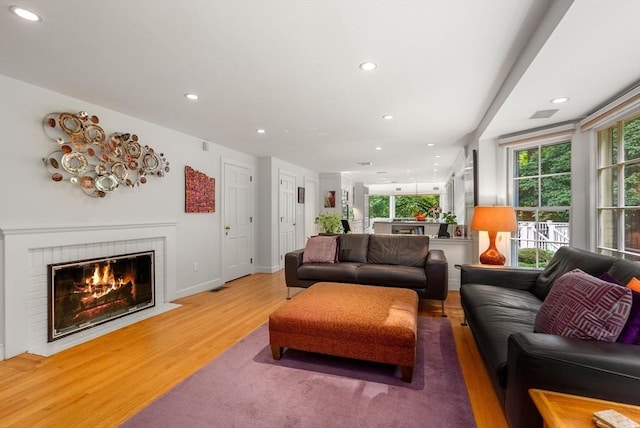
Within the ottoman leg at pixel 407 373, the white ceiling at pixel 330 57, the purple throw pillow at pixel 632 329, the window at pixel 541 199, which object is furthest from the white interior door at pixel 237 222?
the purple throw pillow at pixel 632 329

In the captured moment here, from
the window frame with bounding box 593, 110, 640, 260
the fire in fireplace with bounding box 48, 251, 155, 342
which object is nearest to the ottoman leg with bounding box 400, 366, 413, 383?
the window frame with bounding box 593, 110, 640, 260

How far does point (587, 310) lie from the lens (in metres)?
1.50

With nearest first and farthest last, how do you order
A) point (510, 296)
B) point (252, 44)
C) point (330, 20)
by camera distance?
point (330, 20)
point (252, 44)
point (510, 296)

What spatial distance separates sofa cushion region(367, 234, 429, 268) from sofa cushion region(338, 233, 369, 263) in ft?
0.28

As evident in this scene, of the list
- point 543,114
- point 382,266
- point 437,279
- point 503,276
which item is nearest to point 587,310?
point 503,276

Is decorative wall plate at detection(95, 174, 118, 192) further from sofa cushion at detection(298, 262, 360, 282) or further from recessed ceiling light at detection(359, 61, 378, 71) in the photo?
recessed ceiling light at detection(359, 61, 378, 71)

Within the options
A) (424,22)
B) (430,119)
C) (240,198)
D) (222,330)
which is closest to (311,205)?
(240,198)

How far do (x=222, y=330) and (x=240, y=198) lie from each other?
2796mm

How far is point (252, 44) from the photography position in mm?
1979

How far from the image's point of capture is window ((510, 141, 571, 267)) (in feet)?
10.9

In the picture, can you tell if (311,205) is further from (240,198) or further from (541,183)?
Result: (541,183)

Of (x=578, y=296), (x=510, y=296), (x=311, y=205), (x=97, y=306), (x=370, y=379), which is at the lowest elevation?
(x=370, y=379)

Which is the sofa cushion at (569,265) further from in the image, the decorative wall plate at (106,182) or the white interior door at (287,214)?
the white interior door at (287,214)

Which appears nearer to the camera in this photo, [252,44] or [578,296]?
[578,296]
